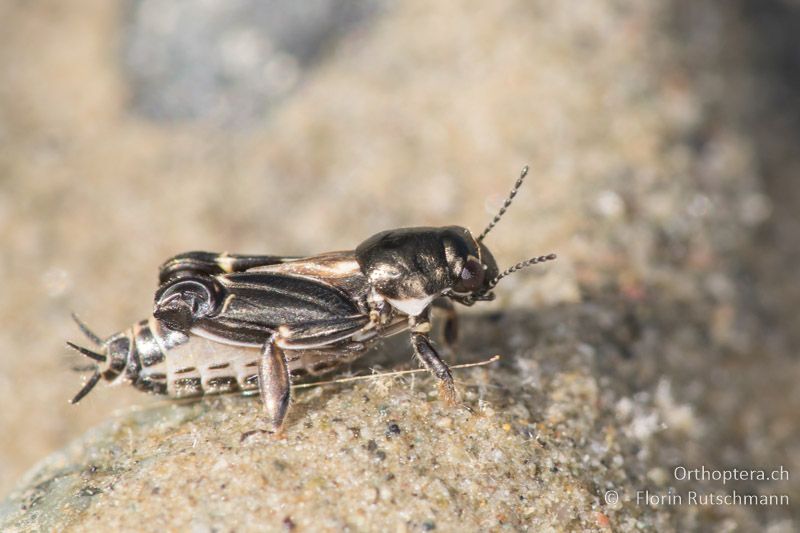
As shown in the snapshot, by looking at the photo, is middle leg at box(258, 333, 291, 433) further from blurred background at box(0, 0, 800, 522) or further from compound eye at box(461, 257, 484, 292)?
blurred background at box(0, 0, 800, 522)

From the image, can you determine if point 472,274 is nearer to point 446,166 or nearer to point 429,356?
point 429,356

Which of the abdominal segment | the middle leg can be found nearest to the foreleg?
the abdominal segment

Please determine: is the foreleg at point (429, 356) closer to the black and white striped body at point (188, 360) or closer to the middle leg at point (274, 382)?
the black and white striped body at point (188, 360)

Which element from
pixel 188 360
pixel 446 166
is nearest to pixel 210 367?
pixel 188 360

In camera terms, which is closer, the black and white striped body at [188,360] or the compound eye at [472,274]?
the black and white striped body at [188,360]

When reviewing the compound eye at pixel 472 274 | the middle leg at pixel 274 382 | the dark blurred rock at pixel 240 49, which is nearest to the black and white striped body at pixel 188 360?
the middle leg at pixel 274 382

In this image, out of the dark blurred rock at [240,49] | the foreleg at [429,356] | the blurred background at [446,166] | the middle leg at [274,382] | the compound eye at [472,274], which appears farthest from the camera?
the dark blurred rock at [240,49]

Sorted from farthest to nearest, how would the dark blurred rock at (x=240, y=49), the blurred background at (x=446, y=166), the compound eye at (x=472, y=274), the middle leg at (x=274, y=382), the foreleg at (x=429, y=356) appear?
the dark blurred rock at (x=240, y=49) → the blurred background at (x=446, y=166) → the compound eye at (x=472, y=274) → the foreleg at (x=429, y=356) → the middle leg at (x=274, y=382)

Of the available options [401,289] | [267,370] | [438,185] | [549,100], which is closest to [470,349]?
[401,289]
